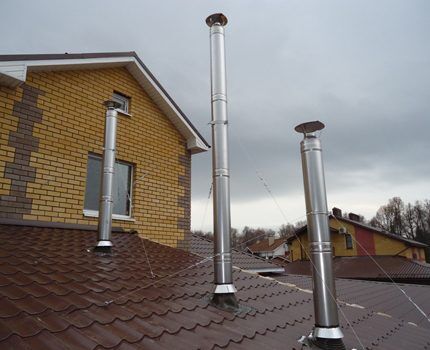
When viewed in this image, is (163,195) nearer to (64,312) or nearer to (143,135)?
(143,135)

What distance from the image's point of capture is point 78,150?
7.38m

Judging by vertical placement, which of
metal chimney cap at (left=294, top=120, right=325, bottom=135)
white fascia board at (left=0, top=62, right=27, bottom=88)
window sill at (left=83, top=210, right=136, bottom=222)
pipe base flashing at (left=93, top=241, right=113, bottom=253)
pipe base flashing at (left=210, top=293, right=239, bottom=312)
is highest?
white fascia board at (left=0, top=62, right=27, bottom=88)

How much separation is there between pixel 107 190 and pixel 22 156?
69.5 inches

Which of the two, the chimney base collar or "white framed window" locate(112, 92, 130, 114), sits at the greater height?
"white framed window" locate(112, 92, 130, 114)

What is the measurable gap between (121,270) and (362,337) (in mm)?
3225

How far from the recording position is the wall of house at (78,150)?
638 centimetres

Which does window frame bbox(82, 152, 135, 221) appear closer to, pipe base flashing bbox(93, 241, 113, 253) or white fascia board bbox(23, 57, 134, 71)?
pipe base flashing bbox(93, 241, 113, 253)

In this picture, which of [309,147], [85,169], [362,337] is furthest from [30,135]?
[362,337]

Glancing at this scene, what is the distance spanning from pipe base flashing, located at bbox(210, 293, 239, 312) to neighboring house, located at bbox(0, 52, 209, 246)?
4.03 m

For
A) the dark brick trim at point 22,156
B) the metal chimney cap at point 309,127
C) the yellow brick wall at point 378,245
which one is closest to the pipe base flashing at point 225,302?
the metal chimney cap at point 309,127

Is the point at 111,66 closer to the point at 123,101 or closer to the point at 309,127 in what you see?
the point at 123,101

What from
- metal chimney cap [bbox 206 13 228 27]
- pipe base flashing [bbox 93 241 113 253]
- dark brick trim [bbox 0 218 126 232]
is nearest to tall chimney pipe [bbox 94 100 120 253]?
pipe base flashing [bbox 93 241 113 253]

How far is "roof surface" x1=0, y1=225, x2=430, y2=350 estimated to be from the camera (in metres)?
2.70

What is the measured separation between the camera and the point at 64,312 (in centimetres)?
299
